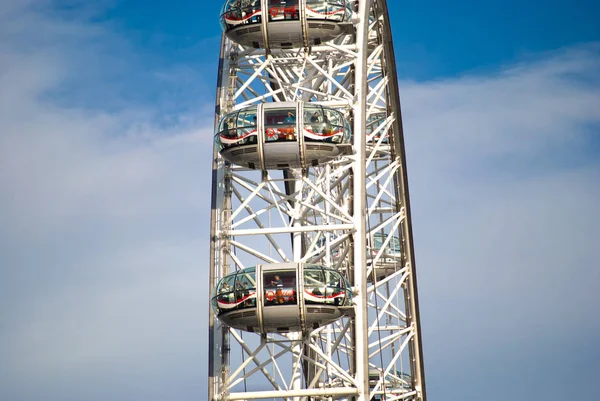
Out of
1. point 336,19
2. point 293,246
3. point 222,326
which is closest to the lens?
point 222,326

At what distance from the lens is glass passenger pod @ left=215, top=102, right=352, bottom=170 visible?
4312 cm

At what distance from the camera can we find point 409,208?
5422 cm

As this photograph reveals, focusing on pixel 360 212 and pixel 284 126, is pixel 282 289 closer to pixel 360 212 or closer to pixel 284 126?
pixel 360 212

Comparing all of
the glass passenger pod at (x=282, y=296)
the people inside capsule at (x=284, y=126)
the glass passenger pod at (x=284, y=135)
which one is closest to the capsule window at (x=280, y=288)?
the glass passenger pod at (x=282, y=296)

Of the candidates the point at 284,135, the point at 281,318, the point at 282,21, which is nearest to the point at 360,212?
the point at 284,135

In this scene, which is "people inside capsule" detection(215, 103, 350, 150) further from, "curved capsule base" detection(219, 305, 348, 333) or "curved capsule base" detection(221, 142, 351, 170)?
"curved capsule base" detection(219, 305, 348, 333)

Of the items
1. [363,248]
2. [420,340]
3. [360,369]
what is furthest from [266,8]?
[420,340]

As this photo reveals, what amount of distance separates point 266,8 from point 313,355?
17.2 m

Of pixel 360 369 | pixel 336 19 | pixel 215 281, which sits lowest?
pixel 360 369

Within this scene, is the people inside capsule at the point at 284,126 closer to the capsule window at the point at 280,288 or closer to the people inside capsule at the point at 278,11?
the people inside capsule at the point at 278,11

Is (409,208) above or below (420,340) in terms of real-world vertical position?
above

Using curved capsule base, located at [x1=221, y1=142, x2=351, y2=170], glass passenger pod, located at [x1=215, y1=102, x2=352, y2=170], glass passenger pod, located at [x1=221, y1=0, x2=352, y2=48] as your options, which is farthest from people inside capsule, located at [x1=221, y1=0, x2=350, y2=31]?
curved capsule base, located at [x1=221, y1=142, x2=351, y2=170]

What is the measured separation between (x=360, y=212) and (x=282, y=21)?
25.2 ft

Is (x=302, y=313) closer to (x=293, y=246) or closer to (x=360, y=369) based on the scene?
(x=360, y=369)
